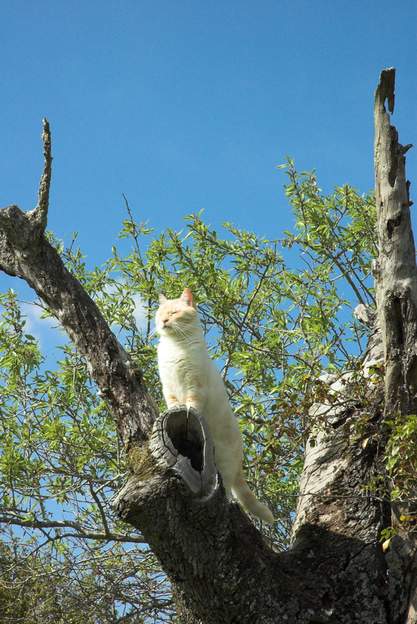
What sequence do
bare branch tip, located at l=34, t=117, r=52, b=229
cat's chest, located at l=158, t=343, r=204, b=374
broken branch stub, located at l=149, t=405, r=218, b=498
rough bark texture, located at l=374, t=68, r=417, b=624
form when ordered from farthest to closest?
cat's chest, located at l=158, t=343, r=204, b=374 < bare branch tip, located at l=34, t=117, r=52, b=229 < rough bark texture, located at l=374, t=68, r=417, b=624 < broken branch stub, located at l=149, t=405, r=218, b=498

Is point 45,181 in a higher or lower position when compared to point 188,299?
higher

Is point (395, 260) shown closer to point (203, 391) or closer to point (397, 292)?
point (397, 292)

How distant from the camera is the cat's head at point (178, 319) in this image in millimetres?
6852

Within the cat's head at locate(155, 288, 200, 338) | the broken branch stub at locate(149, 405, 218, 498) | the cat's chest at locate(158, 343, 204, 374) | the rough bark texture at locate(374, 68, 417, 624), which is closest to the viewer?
the broken branch stub at locate(149, 405, 218, 498)

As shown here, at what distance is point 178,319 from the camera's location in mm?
6895

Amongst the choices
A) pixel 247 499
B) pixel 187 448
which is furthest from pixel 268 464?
pixel 187 448

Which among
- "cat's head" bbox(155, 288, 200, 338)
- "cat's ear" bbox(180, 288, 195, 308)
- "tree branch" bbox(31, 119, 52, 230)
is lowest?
"cat's head" bbox(155, 288, 200, 338)

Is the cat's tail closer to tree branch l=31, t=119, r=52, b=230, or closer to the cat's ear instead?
the cat's ear

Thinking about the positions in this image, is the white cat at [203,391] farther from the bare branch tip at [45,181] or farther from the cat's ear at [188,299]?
the bare branch tip at [45,181]

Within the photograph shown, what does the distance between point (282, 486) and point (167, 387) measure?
10.7 ft

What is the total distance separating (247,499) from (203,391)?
1056 mm

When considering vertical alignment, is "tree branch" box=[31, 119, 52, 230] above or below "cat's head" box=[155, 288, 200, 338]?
above

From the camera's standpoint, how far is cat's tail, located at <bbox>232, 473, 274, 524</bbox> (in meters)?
6.49

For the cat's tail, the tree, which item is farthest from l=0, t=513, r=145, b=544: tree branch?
the cat's tail
